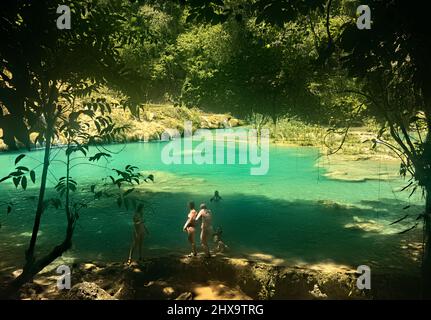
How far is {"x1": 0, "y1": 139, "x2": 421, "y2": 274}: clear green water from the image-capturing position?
1212 cm

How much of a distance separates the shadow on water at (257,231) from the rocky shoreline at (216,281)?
1333 millimetres

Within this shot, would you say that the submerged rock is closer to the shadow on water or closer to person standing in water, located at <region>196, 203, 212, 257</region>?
the shadow on water

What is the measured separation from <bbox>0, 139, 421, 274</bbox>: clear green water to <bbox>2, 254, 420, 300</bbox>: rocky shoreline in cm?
143

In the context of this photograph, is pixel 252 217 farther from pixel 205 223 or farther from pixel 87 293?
pixel 87 293

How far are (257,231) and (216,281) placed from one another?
4.71 metres

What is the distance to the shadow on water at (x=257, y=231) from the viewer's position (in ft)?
38.6

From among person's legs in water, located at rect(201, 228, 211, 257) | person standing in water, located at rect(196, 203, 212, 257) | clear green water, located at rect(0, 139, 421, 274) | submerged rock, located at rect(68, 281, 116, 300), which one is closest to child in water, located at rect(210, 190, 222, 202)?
clear green water, located at rect(0, 139, 421, 274)

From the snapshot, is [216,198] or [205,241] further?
[216,198]

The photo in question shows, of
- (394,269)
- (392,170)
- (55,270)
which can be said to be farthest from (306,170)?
(55,270)

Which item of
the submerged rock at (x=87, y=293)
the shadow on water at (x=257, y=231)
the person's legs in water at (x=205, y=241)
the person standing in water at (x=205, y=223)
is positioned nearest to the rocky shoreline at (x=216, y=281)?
the submerged rock at (x=87, y=293)

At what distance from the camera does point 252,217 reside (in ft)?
52.9

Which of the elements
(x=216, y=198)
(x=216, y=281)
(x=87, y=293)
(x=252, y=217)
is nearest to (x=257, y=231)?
(x=252, y=217)

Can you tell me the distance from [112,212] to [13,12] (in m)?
12.3

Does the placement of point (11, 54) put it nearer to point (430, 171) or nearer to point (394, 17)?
point (394, 17)
